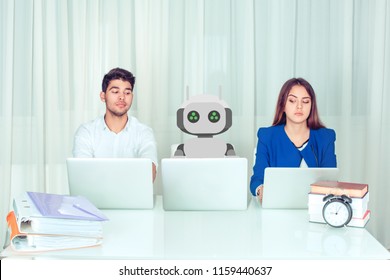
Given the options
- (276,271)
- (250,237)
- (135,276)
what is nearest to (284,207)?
(250,237)

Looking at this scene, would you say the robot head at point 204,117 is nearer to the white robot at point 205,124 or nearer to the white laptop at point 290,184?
the white robot at point 205,124

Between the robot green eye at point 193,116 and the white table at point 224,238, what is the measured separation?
382 mm

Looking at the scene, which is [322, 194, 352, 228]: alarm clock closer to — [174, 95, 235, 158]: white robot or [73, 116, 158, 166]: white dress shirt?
[174, 95, 235, 158]: white robot

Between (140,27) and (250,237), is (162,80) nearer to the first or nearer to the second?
(140,27)

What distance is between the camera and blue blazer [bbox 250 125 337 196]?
2850mm

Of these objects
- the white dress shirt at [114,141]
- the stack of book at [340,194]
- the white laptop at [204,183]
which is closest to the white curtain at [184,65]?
the white dress shirt at [114,141]

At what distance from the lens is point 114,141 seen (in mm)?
3115

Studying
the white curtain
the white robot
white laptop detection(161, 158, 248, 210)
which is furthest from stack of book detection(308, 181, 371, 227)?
the white curtain

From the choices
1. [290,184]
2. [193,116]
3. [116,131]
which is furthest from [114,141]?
[290,184]

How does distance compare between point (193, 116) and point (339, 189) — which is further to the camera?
point (193, 116)

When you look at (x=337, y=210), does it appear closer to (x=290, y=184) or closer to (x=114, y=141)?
(x=290, y=184)

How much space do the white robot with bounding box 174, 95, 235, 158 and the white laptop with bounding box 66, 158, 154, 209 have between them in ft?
0.83

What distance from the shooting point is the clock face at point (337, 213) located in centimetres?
195

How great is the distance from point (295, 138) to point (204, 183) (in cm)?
88
